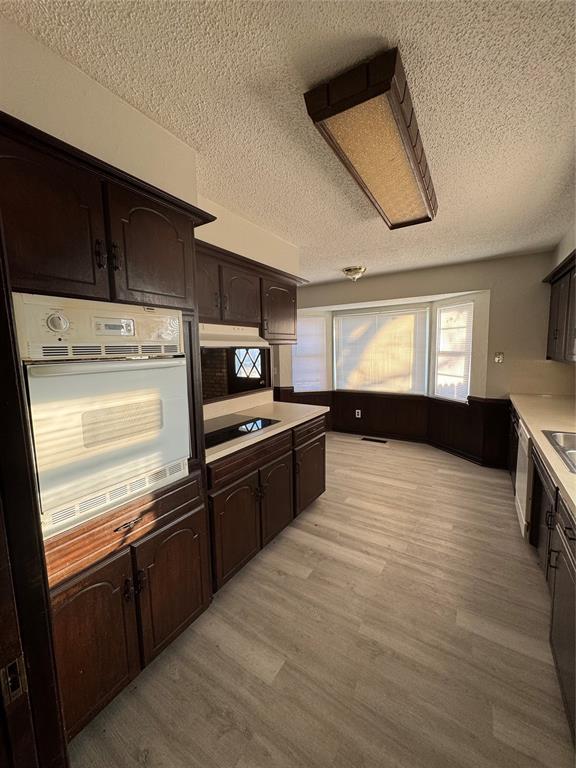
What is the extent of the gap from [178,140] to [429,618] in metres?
3.00

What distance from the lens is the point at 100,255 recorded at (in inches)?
48.3

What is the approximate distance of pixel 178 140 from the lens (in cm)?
165

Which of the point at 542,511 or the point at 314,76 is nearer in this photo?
the point at 314,76

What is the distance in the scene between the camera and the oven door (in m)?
1.07

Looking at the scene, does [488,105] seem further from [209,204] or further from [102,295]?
[102,295]

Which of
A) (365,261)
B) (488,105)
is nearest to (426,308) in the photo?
(365,261)

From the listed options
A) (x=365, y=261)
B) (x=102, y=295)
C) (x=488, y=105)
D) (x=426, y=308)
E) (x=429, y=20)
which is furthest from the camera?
(x=426, y=308)

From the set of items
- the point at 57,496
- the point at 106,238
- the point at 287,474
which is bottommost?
the point at 287,474

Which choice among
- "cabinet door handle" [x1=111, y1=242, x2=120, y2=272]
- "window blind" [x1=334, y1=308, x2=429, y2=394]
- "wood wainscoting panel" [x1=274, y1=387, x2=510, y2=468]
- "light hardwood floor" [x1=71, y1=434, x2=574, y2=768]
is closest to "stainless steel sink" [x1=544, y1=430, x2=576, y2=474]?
"light hardwood floor" [x1=71, y1=434, x2=574, y2=768]

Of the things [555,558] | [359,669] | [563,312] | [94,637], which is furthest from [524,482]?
[94,637]

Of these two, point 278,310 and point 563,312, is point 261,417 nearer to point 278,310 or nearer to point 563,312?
point 278,310

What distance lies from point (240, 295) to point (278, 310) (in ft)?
1.75

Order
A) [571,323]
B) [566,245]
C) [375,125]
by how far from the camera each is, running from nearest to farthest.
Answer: [375,125], [571,323], [566,245]

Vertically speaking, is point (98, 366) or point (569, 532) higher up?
point (98, 366)
